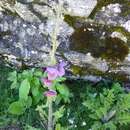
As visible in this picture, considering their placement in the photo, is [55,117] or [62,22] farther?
[62,22]

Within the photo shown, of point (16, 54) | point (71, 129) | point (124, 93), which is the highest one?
point (16, 54)

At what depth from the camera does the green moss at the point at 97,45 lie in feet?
13.4

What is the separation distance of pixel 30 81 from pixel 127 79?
95 centimetres

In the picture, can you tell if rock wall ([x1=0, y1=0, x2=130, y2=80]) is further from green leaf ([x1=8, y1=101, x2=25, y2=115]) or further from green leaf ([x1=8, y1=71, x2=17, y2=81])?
green leaf ([x1=8, y1=101, x2=25, y2=115])

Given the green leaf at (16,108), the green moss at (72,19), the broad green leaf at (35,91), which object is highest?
the green moss at (72,19)

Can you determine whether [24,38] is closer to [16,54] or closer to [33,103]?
[16,54]

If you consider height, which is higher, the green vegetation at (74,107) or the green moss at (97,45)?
the green moss at (97,45)

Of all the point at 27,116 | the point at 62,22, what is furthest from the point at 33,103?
the point at 62,22

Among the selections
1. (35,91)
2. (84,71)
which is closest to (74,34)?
(84,71)

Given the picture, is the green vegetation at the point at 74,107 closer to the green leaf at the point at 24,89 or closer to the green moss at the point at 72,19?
the green leaf at the point at 24,89

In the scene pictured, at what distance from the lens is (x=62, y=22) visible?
408cm

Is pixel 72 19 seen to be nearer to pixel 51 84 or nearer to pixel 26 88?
pixel 26 88

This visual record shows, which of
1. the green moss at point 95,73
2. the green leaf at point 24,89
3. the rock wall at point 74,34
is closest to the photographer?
the rock wall at point 74,34

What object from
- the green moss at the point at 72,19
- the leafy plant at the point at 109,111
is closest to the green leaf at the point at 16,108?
the leafy plant at the point at 109,111
